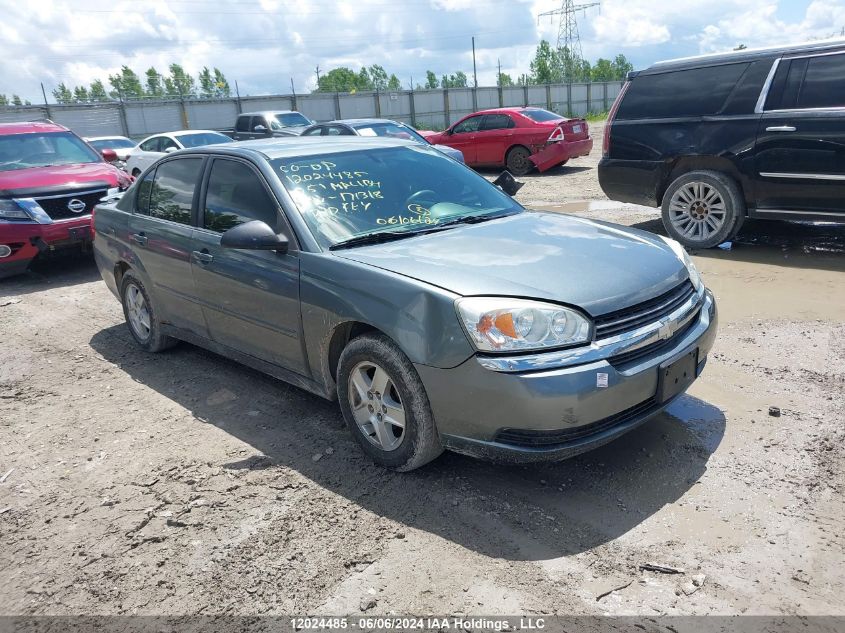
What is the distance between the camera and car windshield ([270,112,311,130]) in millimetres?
18109

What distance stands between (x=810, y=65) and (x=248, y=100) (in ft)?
92.4

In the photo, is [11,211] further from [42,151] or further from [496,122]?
[496,122]

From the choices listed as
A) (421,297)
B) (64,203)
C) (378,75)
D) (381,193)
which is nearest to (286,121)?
(64,203)

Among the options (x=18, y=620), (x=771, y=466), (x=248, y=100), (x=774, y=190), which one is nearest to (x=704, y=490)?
(x=771, y=466)

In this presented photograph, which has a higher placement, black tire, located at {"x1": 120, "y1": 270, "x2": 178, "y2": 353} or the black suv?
the black suv

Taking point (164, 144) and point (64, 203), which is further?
point (164, 144)

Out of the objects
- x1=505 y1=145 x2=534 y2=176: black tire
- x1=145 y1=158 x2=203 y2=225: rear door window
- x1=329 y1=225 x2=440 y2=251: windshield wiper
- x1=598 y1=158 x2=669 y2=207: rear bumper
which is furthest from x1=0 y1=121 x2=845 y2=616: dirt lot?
x1=505 y1=145 x2=534 y2=176: black tire

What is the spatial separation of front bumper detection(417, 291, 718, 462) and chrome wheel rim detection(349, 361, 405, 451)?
288 millimetres

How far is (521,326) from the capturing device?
2.99 meters

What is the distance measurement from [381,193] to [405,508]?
73.7 inches

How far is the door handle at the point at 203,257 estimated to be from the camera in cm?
445

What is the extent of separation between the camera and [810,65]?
6.79 metres

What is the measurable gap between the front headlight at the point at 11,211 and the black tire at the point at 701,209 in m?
7.36

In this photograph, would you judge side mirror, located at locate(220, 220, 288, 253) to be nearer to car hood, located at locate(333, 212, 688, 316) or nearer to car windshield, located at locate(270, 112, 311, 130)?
car hood, located at locate(333, 212, 688, 316)
